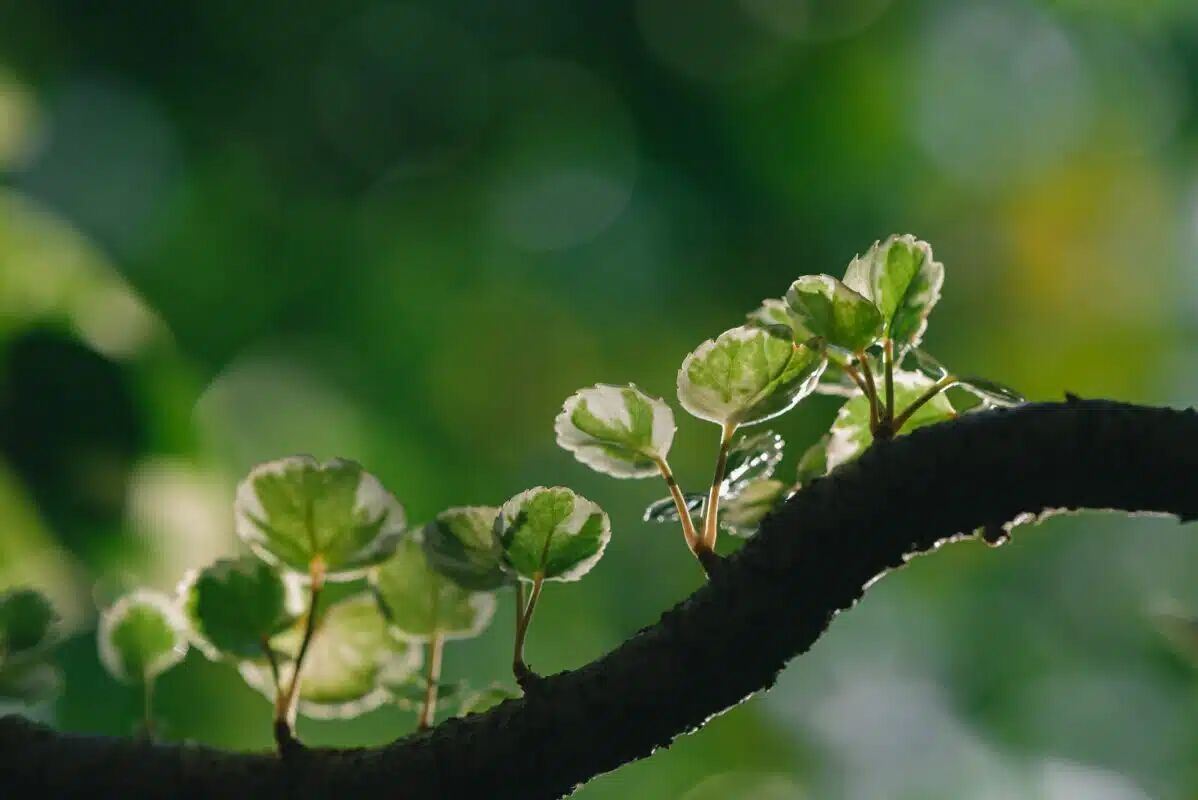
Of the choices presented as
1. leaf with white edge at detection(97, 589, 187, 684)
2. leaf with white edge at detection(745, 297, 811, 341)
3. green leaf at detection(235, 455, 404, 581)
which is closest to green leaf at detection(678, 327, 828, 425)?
leaf with white edge at detection(745, 297, 811, 341)

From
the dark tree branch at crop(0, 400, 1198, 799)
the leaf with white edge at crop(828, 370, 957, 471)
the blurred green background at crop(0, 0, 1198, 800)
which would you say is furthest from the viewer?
the blurred green background at crop(0, 0, 1198, 800)

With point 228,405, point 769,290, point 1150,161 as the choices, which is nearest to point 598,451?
point 228,405

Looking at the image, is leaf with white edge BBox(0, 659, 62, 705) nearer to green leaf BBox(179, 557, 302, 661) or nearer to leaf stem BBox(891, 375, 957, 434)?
green leaf BBox(179, 557, 302, 661)

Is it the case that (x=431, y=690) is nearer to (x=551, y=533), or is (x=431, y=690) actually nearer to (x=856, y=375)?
(x=551, y=533)

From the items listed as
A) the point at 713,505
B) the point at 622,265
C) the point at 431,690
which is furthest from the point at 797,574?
the point at 622,265

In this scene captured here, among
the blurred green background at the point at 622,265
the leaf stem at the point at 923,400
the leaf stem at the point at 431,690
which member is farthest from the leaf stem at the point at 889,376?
the blurred green background at the point at 622,265
